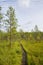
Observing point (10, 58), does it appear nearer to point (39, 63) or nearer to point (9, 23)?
point (39, 63)

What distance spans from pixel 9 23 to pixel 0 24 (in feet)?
24.3

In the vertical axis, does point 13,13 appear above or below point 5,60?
above

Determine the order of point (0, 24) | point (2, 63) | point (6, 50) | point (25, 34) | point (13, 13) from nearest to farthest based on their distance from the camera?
point (2, 63)
point (6, 50)
point (0, 24)
point (13, 13)
point (25, 34)

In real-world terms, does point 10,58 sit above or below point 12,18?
below

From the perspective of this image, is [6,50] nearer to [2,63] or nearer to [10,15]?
[2,63]

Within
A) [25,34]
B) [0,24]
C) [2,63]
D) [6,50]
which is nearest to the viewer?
[2,63]

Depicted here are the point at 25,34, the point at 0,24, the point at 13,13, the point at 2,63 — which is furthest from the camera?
the point at 25,34

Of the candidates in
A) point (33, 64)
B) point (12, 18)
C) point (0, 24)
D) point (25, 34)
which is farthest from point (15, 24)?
point (25, 34)

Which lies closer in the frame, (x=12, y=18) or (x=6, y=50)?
(x=6, y=50)

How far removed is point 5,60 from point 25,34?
66.4m

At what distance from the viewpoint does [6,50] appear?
54.3 ft

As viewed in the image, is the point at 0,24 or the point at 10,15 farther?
the point at 10,15

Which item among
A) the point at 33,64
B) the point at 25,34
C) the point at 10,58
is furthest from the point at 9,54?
the point at 25,34

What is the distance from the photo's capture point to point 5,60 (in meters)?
15.5
